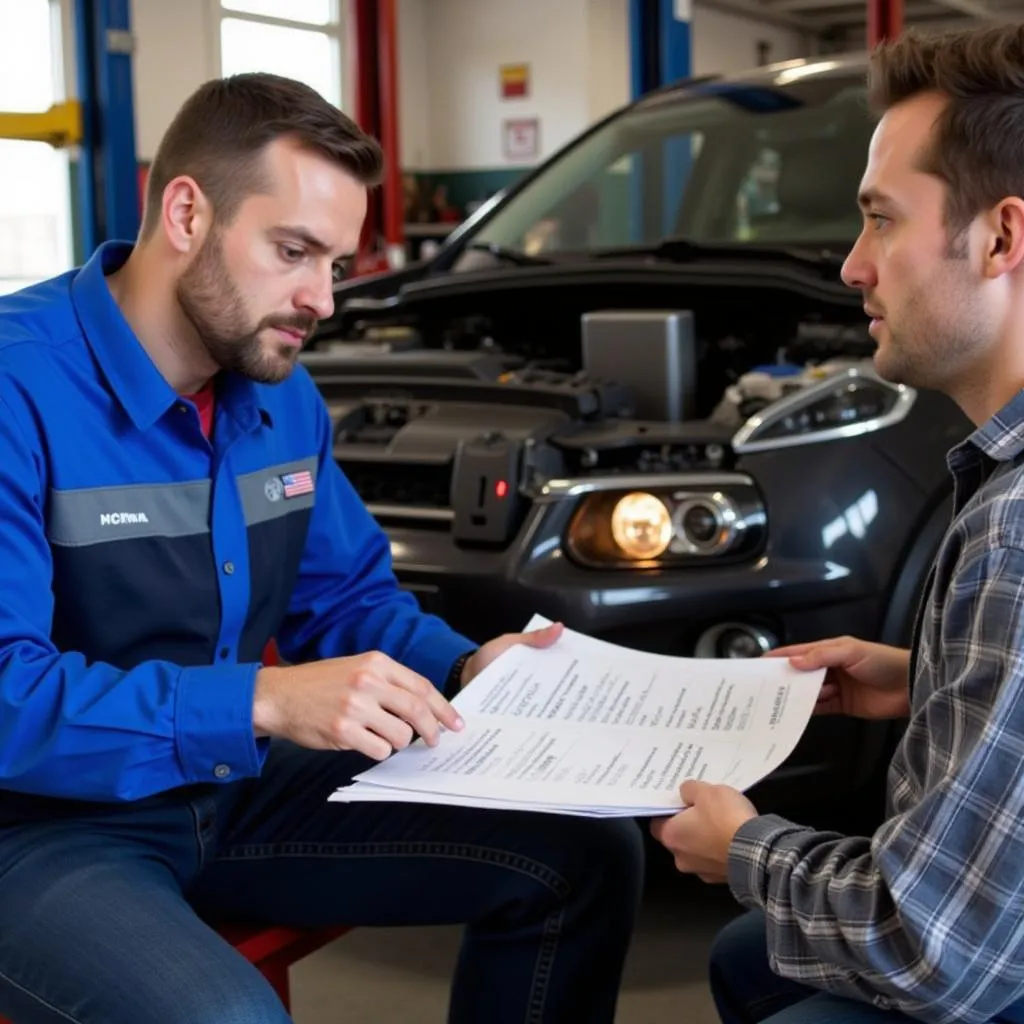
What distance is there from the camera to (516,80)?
12.1m

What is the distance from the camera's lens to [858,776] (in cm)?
232

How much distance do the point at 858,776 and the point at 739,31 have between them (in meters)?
13.4

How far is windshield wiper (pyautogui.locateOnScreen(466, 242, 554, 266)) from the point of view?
3438mm

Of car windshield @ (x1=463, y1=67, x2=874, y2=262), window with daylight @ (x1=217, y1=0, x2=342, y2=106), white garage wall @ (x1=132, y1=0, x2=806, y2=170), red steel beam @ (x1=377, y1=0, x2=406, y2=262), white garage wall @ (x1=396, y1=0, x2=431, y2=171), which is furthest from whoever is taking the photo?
white garage wall @ (x1=396, y1=0, x2=431, y2=171)

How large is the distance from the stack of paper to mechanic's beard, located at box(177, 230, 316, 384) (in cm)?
43

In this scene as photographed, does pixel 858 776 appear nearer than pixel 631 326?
Yes

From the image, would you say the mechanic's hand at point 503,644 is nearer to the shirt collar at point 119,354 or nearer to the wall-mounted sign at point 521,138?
the shirt collar at point 119,354

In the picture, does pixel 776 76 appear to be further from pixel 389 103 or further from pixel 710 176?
pixel 389 103

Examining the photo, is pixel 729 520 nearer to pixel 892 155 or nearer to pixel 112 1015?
pixel 892 155

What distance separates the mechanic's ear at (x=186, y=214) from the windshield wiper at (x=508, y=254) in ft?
5.77

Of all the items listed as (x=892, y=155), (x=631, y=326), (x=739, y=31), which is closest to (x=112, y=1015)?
(x=892, y=155)

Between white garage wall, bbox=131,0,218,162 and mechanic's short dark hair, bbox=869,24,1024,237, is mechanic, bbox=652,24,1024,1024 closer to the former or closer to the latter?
mechanic's short dark hair, bbox=869,24,1024,237

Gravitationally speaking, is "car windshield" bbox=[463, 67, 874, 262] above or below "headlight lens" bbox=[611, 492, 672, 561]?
above

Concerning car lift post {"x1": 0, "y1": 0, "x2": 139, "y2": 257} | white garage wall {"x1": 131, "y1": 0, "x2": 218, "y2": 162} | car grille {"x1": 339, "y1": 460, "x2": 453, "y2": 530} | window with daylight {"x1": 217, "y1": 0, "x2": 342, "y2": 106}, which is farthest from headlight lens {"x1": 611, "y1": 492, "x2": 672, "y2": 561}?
window with daylight {"x1": 217, "y1": 0, "x2": 342, "y2": 106}
